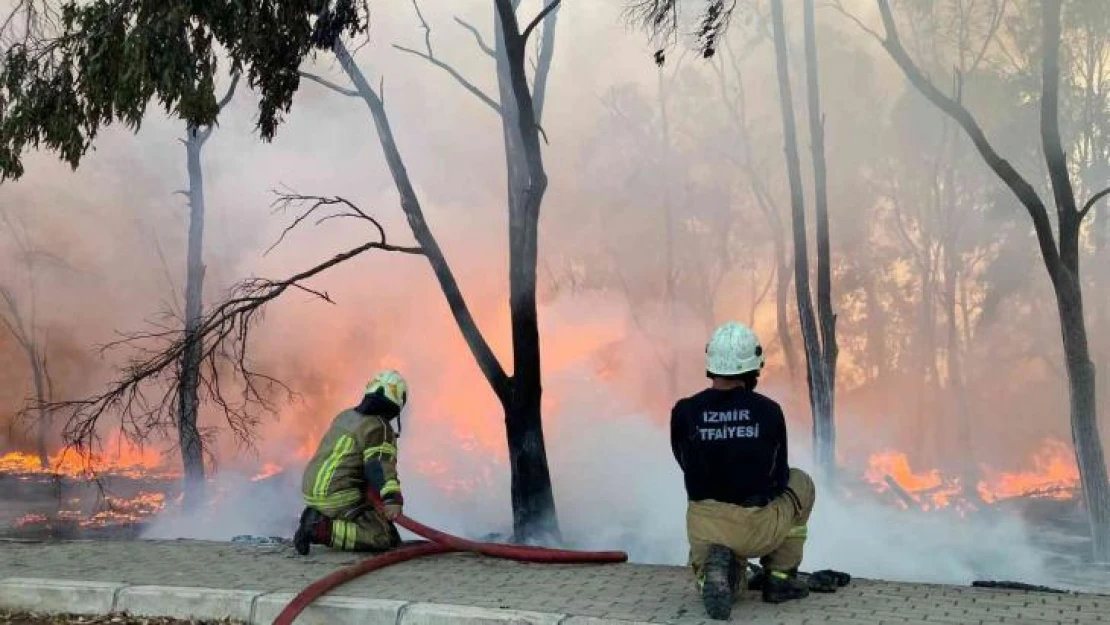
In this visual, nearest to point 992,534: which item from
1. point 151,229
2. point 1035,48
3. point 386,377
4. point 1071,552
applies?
point 1071,552

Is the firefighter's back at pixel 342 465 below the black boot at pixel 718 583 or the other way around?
the other way around

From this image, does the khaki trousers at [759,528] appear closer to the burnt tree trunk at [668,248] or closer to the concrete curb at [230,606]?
the concrete curb at [230,606]

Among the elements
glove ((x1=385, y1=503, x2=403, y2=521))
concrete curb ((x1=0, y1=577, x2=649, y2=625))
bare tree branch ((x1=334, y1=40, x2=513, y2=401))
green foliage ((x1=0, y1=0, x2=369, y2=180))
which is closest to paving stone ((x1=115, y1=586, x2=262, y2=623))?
concrete curb ((x1=0, y1=577, x2=649, y2=625))

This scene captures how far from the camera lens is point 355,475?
24.0 feet

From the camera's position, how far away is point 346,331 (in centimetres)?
3103

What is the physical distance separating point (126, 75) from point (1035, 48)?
26296mm

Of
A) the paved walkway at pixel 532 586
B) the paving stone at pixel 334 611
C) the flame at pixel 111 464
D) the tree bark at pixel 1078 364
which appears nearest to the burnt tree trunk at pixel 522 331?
the paved walkway at pixel 532 586

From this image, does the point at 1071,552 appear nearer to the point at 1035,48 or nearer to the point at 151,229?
the point at 1035,48

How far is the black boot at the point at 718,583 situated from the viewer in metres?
4.96

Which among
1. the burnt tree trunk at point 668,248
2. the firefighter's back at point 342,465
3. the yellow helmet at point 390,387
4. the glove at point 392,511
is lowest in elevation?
the glove at point 392,511

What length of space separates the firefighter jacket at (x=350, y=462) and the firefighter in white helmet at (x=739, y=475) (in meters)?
2.58

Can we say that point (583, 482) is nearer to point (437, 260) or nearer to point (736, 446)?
point (437, 260)

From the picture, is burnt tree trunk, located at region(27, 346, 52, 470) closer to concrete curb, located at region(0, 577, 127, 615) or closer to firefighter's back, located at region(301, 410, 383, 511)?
firefighter's back, located at region(301, 410, 383, 511)

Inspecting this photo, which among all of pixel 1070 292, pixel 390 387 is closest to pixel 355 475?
pixel 390 387
